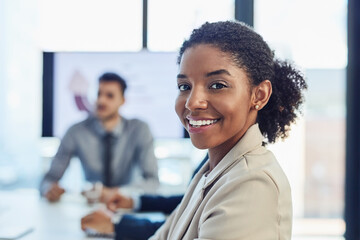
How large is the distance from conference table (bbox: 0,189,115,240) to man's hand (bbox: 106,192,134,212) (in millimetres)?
135

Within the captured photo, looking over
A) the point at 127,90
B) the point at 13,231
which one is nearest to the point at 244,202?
the point at 13,231

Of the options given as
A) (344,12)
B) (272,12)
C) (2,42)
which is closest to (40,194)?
(2,42)

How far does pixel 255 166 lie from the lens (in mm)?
840

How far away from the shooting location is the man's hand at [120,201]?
184cm

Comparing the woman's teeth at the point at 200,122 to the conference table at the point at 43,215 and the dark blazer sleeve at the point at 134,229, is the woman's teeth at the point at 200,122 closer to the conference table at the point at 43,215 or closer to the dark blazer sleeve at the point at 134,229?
the dark blazer sleeve at the point at 134,229

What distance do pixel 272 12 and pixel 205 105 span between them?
230 cm

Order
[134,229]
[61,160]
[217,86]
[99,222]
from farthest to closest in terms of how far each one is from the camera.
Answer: [61,160]
[99,222]
[134,229]
[217,86]

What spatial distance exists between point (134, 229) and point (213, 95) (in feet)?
2.23

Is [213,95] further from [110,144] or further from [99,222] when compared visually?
[110,144]

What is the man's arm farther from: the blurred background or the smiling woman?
the smiling woman

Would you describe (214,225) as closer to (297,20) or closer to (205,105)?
(205,105)

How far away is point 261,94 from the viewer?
3.19ft

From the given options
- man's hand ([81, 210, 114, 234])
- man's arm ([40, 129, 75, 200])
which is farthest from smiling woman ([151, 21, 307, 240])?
man's arm ([40, 129, 75, 200])

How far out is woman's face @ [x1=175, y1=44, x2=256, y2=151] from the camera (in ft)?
2.96
